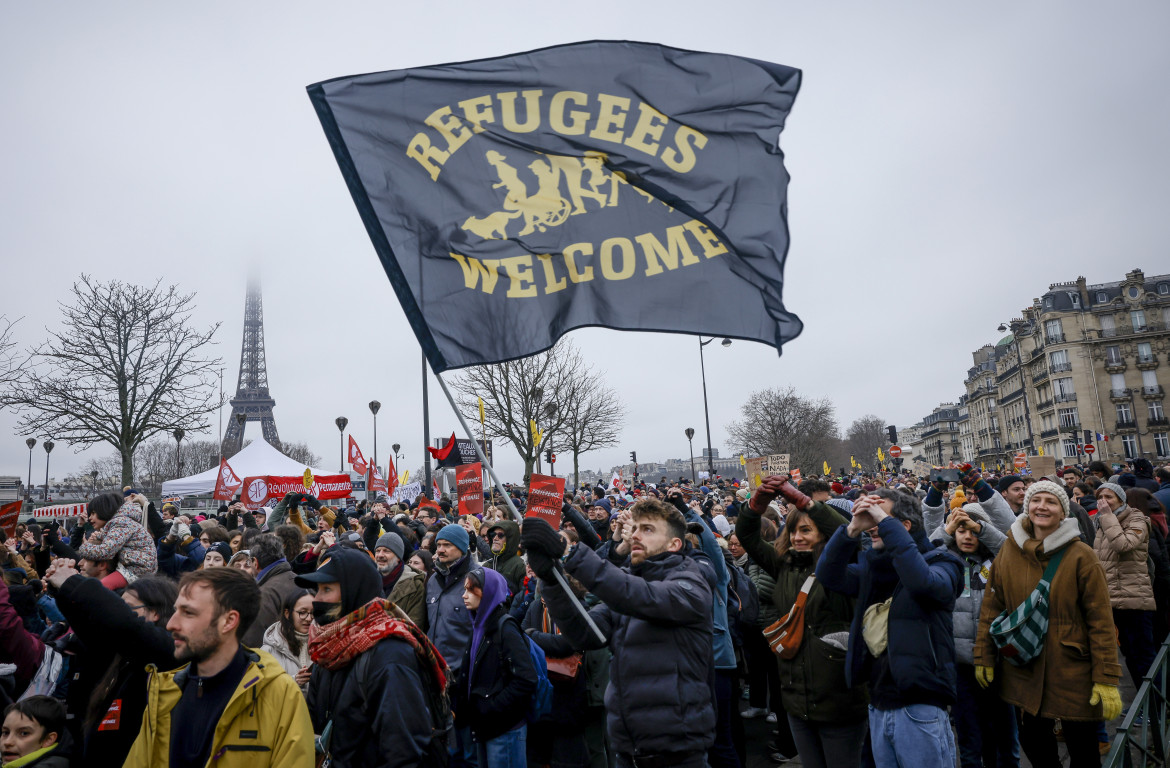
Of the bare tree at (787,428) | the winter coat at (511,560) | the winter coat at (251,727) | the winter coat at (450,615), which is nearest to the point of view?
the winter coat at (251,727)

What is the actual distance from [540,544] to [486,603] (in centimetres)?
191

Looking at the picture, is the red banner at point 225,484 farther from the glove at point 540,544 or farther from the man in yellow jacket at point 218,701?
the glove at point 540,544

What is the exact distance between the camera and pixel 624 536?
4.14m

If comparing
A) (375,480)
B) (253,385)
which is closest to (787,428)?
(375,480)

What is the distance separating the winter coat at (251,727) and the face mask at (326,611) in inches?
16.7

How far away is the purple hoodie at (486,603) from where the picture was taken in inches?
195

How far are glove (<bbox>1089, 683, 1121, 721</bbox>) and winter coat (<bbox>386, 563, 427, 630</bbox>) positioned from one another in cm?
454

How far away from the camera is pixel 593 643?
4.23 meters

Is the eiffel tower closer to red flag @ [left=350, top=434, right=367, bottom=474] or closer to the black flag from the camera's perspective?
red flag @ [left=350, top=434, right=367, bottom=474]

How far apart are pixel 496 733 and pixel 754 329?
3.22 m

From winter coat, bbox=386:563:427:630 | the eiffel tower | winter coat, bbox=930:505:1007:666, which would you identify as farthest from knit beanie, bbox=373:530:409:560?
the eiffel tower

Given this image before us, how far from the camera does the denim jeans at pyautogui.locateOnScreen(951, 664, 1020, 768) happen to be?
17.8 ft

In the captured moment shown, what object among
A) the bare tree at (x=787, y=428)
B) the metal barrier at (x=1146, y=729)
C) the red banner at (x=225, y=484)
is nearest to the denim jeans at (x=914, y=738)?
the metal barrier at (x=1146, y=729)

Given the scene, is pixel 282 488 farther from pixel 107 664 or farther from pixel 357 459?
pixel 107 664
